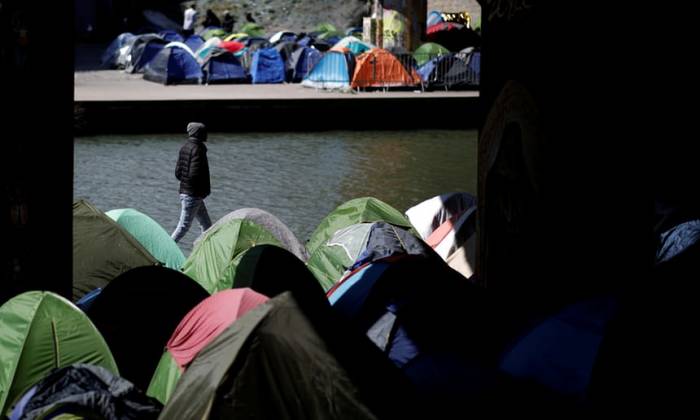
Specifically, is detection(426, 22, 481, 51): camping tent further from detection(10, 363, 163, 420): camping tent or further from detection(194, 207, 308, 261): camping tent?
detection(10, 363, 163, 420): camping tent

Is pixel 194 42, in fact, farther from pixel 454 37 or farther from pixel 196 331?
pixel 196 331

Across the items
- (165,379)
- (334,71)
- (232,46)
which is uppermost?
(232,46)

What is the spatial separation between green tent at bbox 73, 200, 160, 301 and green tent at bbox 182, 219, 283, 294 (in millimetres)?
442

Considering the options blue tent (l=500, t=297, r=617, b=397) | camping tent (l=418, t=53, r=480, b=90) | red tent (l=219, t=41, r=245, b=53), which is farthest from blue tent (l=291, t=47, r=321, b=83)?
blue tent (l=500, t=297, r=617, b=397)

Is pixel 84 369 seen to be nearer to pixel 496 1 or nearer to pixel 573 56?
pixel 573 56

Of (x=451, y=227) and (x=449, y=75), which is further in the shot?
(x=449, y=75)

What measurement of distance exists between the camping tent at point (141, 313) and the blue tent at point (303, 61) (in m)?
23.4

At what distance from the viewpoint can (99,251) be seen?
34.4ft

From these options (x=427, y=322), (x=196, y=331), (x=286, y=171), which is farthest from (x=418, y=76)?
(x=196, y=331)

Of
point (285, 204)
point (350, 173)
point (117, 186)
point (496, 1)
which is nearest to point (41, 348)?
point (496, 1)

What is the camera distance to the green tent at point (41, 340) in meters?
7.11

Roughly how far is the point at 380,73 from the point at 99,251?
1773 centimetres

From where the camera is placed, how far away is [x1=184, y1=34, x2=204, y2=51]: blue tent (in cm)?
3762

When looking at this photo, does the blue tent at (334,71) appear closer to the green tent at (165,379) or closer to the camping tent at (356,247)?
the camping tent at (356,247)
